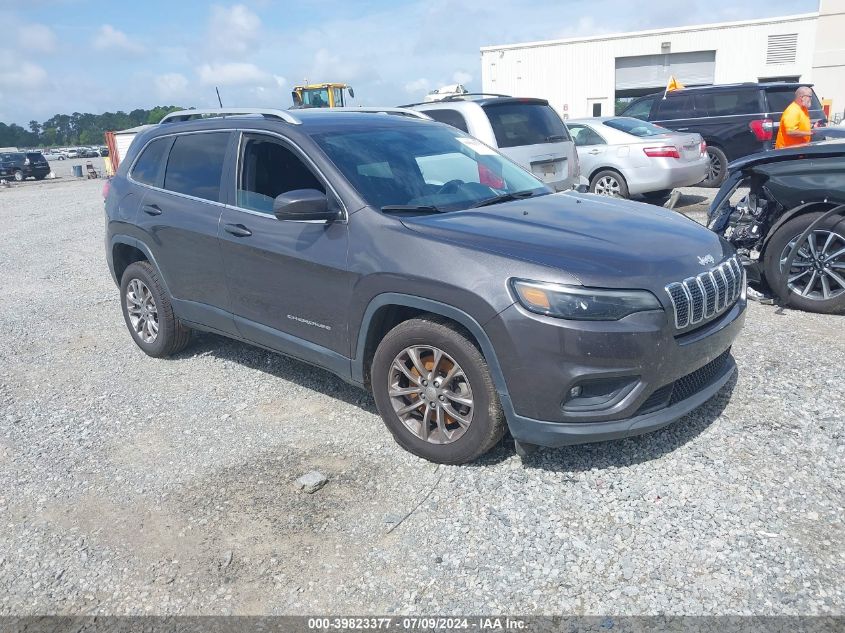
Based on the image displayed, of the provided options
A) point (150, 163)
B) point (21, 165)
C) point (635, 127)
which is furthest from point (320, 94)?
point (150, 163)

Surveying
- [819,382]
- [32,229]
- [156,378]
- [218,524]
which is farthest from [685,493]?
[32,229]

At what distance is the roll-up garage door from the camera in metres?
41.6

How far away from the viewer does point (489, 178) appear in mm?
4539

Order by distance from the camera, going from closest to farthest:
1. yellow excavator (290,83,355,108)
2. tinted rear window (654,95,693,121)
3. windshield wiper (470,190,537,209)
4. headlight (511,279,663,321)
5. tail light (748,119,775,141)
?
headlight (511,279,663,321)
windshield wiper (470,190,537,209)
tail light (748,119,775,141)
tinted rear window (654,95,693,121)
yellow excavator (290,83,355,108)

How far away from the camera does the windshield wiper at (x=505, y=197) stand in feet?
13.6

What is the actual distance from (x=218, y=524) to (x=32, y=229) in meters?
14.2

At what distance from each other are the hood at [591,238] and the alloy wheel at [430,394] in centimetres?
63

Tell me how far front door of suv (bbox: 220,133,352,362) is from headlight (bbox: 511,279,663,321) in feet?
3.65

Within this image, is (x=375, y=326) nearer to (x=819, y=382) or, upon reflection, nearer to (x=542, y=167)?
(x=819, y=382)

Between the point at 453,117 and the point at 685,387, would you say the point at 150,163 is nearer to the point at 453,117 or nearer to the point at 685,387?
the point at 453,117

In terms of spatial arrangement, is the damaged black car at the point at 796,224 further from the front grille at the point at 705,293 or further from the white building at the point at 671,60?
the white building at the point at 671,60

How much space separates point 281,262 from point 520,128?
16.8ft

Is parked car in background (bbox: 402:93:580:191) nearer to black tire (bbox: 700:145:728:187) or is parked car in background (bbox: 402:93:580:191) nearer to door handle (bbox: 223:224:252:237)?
door handle (bbox: 223:224:252:237)

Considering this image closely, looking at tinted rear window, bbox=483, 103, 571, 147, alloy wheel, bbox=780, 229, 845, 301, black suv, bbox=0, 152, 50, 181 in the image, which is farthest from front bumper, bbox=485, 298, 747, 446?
black suv, bbox=0, 152, 50, 181
